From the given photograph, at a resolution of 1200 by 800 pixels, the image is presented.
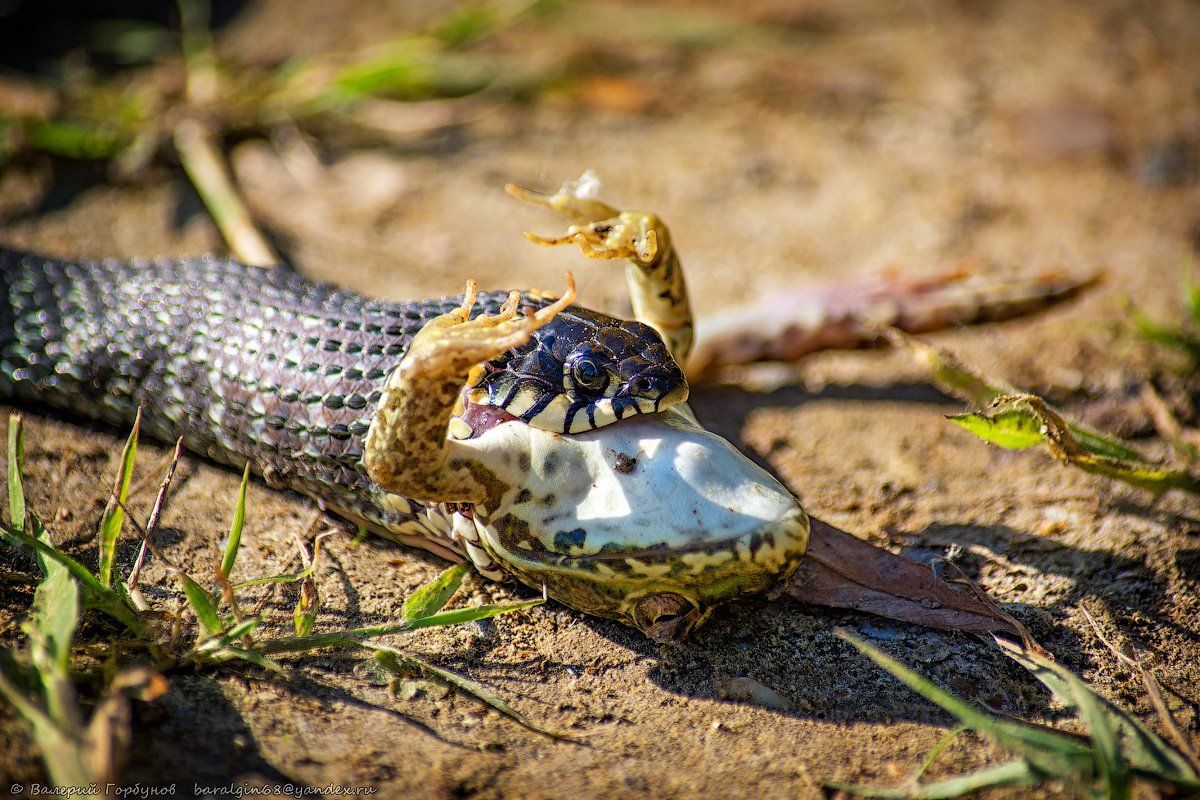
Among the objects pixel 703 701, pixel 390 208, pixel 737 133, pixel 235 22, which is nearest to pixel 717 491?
pixel 703 701

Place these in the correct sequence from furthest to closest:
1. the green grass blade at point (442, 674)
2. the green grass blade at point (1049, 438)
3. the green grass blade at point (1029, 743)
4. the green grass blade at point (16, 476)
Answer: the green grass blade at point (1049, 438) < the green grass blade at point (16, 476) < the green grass blade at point (442, 674) < the green grass blade at point (1029, 743)

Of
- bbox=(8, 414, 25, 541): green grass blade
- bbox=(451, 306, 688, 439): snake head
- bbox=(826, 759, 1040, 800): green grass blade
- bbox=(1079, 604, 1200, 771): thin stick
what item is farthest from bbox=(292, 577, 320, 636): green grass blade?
bbox=(1079, 604, 1200, 771): thin stick

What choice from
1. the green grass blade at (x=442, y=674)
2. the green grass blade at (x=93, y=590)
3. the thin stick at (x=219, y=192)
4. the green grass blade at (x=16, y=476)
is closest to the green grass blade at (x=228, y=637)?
the green grass blade at (x=93, y=590)

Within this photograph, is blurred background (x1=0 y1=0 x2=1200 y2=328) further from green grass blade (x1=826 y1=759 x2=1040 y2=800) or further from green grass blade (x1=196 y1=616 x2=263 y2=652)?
green grass blade (x1=826 y1=759 x2=1040 y2=800)

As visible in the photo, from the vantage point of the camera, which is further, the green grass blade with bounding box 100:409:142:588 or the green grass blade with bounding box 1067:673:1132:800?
the green grass blade with bounding box 100:409:142:588

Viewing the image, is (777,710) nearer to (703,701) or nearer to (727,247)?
(703,701)

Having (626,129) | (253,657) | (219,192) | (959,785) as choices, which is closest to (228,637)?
(253,657)

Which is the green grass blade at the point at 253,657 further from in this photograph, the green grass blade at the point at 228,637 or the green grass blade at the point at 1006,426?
the green grass blade at the point at 1006,426

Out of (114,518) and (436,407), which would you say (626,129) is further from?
(114,518)
